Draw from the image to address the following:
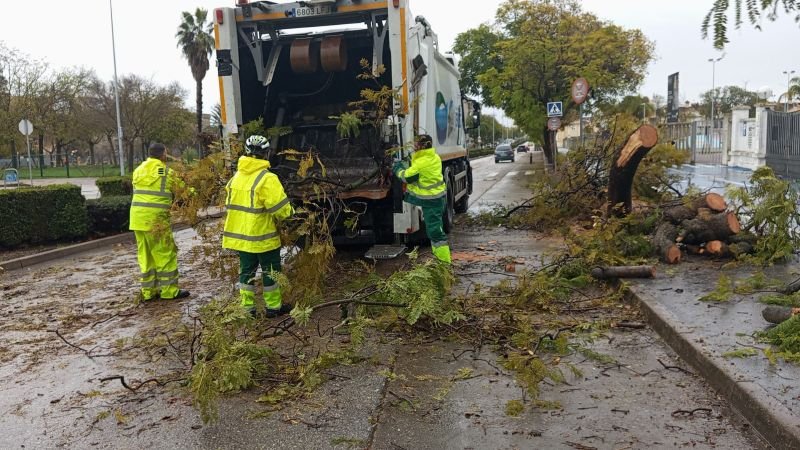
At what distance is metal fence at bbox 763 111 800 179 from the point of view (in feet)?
67.3

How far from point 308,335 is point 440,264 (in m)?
1.28

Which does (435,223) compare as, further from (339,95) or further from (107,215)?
(107,215)

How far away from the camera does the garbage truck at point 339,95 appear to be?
7.28 meters

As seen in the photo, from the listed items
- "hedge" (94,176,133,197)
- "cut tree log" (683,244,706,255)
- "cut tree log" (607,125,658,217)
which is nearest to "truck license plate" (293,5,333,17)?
"cut tree log" (607,125,658,217)

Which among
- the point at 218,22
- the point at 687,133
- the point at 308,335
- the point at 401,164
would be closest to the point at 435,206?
the point at 401,164

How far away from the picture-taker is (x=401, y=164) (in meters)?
7.42

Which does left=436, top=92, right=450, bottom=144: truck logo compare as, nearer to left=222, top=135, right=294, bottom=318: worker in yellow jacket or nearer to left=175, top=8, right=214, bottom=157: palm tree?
left=222, top=135, right=294, bottom=318: worker in yellow jacket

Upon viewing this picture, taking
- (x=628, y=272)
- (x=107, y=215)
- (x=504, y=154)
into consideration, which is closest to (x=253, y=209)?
(x=628, y=272)

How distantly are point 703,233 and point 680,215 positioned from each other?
0.41 metres

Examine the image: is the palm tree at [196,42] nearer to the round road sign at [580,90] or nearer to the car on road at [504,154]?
the car on road at [504,154]

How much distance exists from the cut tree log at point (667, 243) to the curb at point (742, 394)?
233 centimetres

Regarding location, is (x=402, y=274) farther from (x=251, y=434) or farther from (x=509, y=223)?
(x=509, y=223)

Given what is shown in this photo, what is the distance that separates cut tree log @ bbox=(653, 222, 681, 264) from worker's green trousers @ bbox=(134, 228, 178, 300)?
5457 millimetres

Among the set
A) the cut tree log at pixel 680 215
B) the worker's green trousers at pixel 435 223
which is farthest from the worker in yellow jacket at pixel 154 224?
the cut tree log at pixel 680 215
